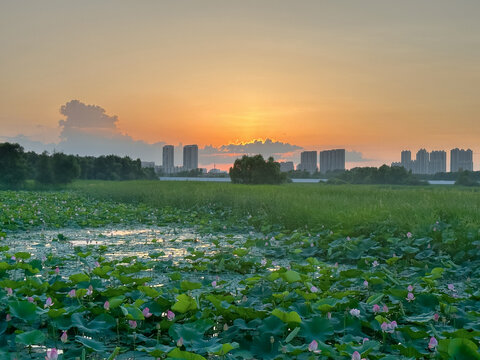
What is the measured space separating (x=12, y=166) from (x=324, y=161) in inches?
2425

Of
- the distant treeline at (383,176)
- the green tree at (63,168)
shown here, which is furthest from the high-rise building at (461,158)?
the green tree at (63,168)

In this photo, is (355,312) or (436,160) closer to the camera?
(355,312)

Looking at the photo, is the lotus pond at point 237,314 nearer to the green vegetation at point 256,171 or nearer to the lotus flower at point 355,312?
the lotus flower at point 355,312

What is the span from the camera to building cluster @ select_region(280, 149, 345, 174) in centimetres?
8000

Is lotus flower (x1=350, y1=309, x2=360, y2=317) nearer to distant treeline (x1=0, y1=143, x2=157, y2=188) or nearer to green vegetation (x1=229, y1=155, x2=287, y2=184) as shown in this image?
distant treeline (x1=0, y1=143, x2=157, y2=188)

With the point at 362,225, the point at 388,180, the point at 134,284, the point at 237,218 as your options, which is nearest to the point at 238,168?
the point at 388,180

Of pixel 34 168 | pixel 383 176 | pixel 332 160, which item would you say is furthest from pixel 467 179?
pixel 332 160

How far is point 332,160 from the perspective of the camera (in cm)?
8188

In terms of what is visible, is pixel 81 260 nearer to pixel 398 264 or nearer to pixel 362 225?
pixel 398 264

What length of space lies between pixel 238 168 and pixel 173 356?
4413 cm

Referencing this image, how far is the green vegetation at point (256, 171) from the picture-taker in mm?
44344

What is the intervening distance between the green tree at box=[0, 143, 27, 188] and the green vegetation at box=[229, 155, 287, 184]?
2072cm

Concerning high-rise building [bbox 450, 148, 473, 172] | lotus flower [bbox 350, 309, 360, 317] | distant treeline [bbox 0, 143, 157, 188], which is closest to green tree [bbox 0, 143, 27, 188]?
distant treeline [bbox 0, 143, 157, 188]

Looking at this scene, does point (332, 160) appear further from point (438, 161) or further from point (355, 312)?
point (355, 312)
